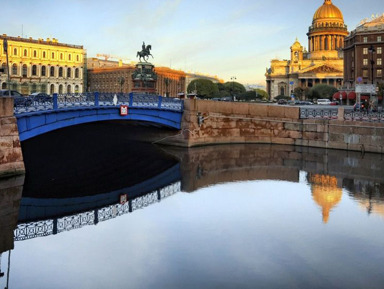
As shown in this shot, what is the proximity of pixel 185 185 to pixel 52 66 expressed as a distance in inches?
4406

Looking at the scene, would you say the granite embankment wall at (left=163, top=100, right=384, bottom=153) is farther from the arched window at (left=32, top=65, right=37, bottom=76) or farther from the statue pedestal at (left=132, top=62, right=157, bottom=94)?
the arched window at (left=32, top=65, right=37, bottom=76)

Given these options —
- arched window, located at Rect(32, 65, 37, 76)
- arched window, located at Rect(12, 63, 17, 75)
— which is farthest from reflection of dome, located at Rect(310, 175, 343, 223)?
arched window, located at Rect(32, 65, 37, 76)

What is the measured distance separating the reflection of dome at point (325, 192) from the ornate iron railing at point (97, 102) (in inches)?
506

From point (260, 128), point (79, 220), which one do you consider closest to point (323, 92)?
point (260, 128)

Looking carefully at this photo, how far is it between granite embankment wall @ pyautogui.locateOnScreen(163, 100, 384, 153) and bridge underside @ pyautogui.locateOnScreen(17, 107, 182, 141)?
Result: 4.63 feet

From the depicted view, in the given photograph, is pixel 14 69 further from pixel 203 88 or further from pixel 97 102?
pixel 97 102

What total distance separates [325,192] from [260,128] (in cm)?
1711

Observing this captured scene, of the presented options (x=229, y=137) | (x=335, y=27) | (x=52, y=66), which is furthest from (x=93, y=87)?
(x=229, y=137)

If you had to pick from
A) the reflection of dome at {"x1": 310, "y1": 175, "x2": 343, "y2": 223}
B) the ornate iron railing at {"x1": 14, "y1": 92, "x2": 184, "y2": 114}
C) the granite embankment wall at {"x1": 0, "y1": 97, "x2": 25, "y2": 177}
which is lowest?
the reflection of dome at {"x1": 310, "y1": 175, "x2": 343, "y2": 223}

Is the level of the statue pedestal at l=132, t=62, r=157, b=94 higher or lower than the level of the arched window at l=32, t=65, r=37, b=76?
lower

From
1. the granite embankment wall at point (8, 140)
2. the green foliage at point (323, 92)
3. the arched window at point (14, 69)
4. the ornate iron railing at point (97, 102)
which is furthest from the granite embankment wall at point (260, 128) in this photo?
the arched window at point (14, 69)

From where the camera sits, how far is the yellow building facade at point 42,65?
117 meters

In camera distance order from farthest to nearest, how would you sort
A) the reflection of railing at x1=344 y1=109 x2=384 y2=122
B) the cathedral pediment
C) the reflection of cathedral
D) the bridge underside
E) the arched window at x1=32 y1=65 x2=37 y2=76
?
the reflection of cathedral → the cathedral pediment → the arched window at x1=32 y1=65 x2=37 y2=76 → the reflection of railing at x1=344 y1=109 x2=384 y2=122 → the bridge underside

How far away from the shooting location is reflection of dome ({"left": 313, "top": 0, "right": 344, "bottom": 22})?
146 m
